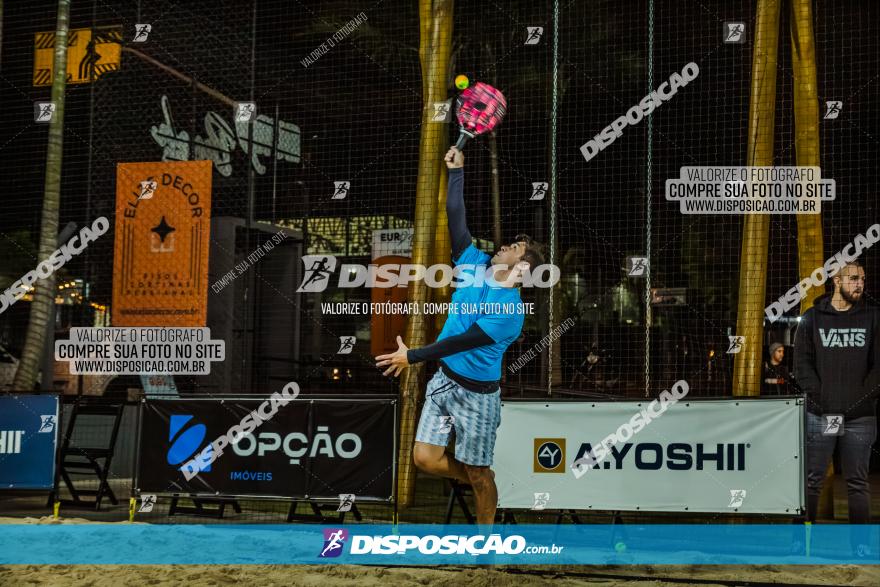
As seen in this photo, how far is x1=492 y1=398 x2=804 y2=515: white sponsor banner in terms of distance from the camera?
6879 mm

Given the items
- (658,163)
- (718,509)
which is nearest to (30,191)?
(658,163)

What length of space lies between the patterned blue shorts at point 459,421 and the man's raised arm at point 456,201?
3.42 feet

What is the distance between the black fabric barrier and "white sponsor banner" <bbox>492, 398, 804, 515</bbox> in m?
1.09

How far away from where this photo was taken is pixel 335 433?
25.7 feet

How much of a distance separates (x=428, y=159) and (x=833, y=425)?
15.7 feet

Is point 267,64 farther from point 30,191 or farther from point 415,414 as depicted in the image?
point 415,414

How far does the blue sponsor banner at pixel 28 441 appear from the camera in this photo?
28.2 ft

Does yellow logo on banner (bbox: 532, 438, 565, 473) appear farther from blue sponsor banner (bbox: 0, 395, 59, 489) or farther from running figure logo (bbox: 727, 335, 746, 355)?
blue sponsor banner (bbox: 0, 395, 59, 489)

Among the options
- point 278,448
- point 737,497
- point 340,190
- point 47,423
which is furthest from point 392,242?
point 737,497

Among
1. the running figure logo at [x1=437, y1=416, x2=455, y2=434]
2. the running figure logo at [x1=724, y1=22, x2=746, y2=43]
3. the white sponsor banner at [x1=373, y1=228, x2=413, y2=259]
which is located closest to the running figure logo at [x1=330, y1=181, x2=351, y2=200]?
the white sponsor banner at [x1=373, y1=228, x2=413, y2=259]

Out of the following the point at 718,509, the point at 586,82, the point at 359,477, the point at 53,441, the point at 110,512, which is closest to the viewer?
the point at 718,509

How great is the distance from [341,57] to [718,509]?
8532mm

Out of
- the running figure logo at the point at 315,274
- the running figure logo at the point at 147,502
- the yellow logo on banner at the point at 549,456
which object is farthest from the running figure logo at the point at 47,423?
the yellow logo on banner at the point at 549,456

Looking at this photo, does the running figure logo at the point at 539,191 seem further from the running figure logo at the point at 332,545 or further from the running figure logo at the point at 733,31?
A: the running figure logo at the point at 332,545
